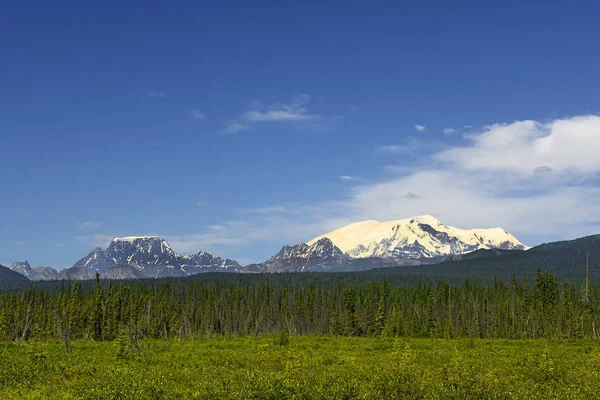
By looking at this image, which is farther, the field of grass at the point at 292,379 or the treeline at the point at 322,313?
the treeline at the point at 322,313

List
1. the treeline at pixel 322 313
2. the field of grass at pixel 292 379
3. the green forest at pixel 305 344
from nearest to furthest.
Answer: the field of grass at pixel 292 379, the green forest at pixel 305 344, the treeline at pixel 322 313

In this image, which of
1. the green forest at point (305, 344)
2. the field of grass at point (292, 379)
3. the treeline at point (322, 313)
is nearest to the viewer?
the field of grass at point (292, 379)

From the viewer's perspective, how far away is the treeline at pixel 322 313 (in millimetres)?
132500

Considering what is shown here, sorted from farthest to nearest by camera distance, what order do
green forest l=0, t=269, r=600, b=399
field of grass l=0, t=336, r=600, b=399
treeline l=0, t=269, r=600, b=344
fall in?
treeline l=0, t=269, r=600, b=344 < green forest l=0, t=269, r=600, b=399 < field of grass l=0, t=336, r=600, b=399

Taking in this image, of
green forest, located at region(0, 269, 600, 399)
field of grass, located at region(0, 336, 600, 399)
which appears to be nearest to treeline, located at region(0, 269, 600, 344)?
green forest, located at region(0, 269, 600, 399)

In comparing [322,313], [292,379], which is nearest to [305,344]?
[292,379]

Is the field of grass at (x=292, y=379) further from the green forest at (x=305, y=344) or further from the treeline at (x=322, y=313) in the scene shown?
the treeline at (x=322, y=313)

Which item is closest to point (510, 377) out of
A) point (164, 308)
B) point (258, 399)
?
point (258, 399)

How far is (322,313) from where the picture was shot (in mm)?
173375

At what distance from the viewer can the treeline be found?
132500 mm

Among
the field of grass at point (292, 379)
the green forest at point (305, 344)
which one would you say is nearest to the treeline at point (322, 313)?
the green forest at point (305, 344)

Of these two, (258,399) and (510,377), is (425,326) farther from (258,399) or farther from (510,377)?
(258,399)

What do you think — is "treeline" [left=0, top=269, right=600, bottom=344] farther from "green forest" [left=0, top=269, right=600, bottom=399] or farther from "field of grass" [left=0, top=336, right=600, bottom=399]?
"field of grass" [left=0, top=336, right=600, bottom=399]

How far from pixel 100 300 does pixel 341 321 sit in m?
65.0
